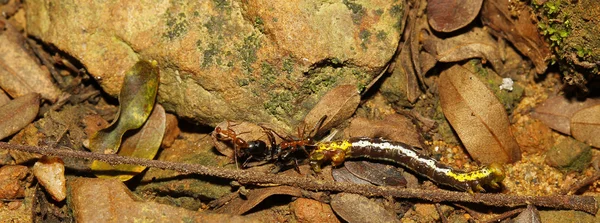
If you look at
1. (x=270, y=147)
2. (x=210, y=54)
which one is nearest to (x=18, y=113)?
(x=210, y=54)

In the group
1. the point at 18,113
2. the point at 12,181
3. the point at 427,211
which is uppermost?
the point at 18,113

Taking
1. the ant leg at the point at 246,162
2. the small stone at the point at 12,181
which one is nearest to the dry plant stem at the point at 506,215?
the ant leg at the point at 246,162

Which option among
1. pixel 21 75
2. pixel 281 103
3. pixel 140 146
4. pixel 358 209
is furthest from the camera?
pixel 21 75

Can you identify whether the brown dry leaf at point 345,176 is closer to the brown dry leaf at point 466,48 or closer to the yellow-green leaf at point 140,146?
the brown dry leaf at point 466,48

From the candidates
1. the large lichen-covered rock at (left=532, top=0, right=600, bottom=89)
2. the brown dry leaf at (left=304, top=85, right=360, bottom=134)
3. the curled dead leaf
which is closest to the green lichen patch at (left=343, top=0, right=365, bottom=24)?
the brown dry leaf at (left=304, top=85, right=360, bottom=134)

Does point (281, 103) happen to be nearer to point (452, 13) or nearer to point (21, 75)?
point (452, 13)

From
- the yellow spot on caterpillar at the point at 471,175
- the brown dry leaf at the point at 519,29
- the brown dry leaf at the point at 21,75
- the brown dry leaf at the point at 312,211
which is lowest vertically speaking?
the brown dry leaf at the point at 312,211

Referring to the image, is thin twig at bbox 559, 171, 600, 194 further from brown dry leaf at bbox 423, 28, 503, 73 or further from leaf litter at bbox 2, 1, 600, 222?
brown dry leaf at bbox 423, 28, 503, 73
